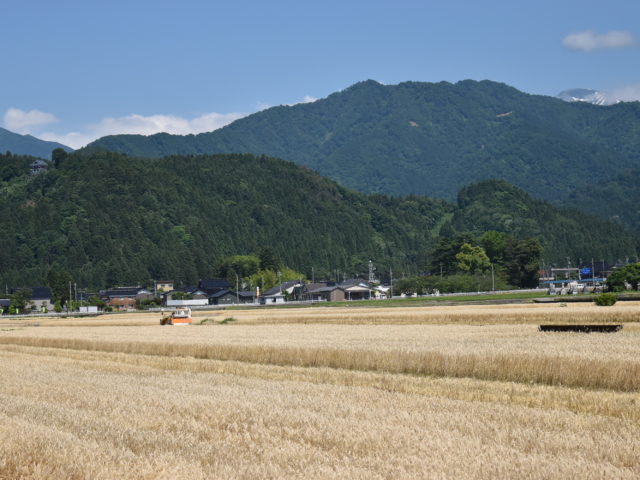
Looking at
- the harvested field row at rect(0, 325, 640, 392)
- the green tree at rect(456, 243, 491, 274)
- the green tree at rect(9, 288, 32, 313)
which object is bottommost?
the green tree at rect(9, 288, 32, 313)

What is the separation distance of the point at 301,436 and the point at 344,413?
2.21 metres

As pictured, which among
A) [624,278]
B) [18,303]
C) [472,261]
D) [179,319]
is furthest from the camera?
[472,261]

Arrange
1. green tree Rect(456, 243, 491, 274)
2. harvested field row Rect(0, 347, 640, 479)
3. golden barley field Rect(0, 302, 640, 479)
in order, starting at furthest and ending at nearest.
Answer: green tree Rect(456, 243, 491, 274) < golden barley field Rect(0, 302, 640, 479) < harvested field row Rect(0, 347, 640, 479)

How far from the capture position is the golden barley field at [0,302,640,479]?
11.2 meters

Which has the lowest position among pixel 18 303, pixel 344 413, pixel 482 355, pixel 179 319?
pixel 18 303

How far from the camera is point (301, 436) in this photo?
1314 cm

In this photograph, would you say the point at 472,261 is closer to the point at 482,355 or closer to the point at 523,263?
the point at 523,263

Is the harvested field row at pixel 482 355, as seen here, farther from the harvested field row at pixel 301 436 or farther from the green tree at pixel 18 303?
the green tree at pixel 18 303

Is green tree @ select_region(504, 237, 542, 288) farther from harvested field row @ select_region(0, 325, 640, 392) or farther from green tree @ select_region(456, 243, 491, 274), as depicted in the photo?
harvested field row @ select_region(0, 325, 640, 392)

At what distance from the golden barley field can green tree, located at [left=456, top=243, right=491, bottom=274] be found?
157739 millimetres

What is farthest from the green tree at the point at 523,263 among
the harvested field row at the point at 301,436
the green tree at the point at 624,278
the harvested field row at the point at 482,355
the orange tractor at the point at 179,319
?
the harvested field row at the point at 301,436

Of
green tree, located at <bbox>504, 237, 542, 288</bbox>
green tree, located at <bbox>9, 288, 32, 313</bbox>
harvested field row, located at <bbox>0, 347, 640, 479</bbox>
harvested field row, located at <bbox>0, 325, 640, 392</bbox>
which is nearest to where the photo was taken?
harvested field row, located at <bbox>0, 347, 640, 479</bbox>

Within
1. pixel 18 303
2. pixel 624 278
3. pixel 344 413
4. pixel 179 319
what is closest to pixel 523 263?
pixel 624 278

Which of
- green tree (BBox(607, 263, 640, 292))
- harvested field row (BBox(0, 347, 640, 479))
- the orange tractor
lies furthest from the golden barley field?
green tree (BBox(607, 263, 640, 292))
